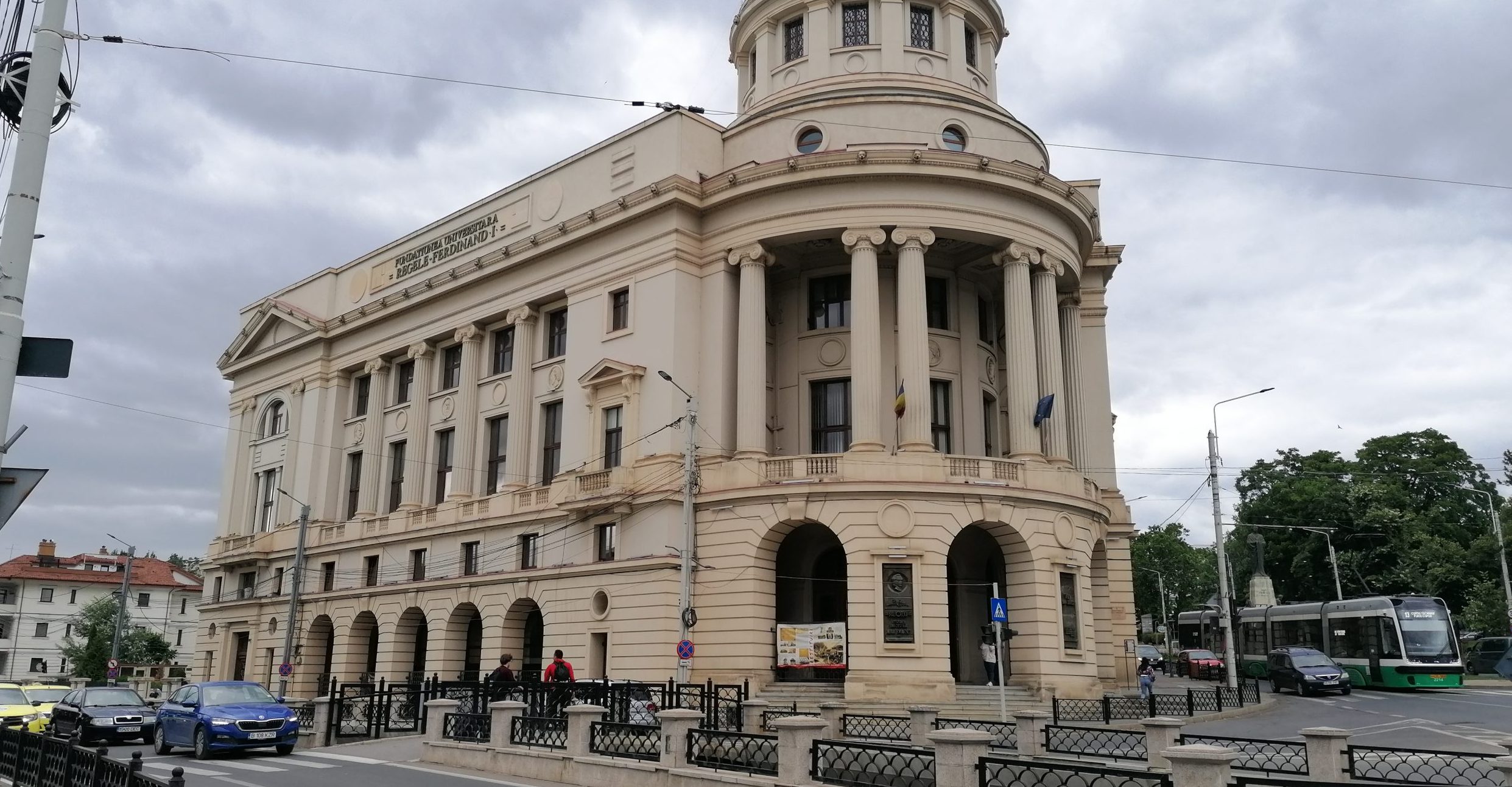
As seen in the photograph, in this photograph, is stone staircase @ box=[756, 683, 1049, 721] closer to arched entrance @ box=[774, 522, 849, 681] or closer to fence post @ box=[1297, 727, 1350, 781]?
arched entrance @ box=[774, 522, 849, 681]

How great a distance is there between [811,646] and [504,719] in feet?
46.6

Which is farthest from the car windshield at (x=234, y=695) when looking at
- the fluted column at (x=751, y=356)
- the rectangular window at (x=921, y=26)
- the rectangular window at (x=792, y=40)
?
the rectangular window at (x=921, y=26)

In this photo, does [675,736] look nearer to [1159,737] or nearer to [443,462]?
[1159,737]

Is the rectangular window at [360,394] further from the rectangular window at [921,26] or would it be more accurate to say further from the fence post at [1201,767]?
the fence post at [1201,767]

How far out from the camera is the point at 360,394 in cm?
5281

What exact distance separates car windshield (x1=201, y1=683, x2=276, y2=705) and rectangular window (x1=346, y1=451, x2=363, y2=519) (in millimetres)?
26434

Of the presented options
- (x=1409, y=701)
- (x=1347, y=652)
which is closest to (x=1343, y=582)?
(x=1347, y=652)

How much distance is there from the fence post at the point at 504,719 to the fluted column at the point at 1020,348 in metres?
19.3

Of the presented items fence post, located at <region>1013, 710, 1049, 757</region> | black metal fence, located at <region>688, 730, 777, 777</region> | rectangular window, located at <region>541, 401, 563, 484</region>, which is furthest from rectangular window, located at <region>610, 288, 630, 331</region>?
black metal fence, located at <region>688, 730, 777, 777</region>

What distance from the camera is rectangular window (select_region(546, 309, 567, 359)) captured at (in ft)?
140

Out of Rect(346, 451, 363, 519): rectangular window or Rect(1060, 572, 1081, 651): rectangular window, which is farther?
Rect(346, 451, 363, 519): rectangular window

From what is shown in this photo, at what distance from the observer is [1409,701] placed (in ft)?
119

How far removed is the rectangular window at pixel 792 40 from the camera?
4322 centimetres

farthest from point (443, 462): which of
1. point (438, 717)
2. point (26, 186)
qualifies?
point (26, 186)
